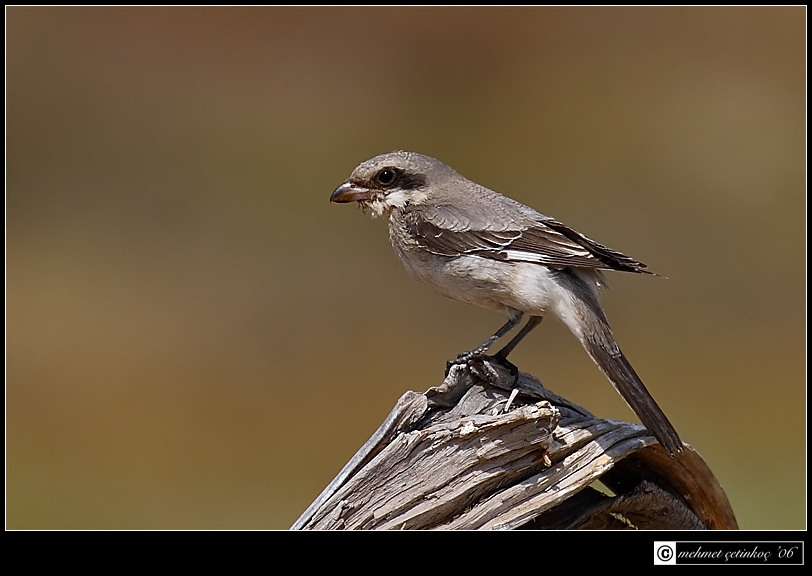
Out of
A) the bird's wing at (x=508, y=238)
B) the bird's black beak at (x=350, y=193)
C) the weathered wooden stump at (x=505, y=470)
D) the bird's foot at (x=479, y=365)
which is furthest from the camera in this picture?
the bird's black beak at (x=350, y=193)

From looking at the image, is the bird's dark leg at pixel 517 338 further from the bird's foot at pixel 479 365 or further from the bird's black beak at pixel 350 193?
the bird's black beak at pixel 350 193

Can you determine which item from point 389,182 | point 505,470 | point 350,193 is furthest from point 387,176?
point 505,470

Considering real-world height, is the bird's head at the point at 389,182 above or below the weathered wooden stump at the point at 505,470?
above

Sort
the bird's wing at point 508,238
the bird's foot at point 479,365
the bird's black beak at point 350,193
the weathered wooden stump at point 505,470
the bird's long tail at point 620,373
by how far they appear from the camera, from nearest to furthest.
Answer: the weathered wooden stump at point 505,470 → the bird's long tail at point 620,373 → the bird's foot at point 479,365 → the bird's wing at point 508,238 → the bird's black beak at point 350,193

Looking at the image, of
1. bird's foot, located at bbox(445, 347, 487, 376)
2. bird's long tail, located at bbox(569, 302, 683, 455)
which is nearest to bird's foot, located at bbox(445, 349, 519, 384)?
bird's foot, located at bbox(445, 347, 487, 376)

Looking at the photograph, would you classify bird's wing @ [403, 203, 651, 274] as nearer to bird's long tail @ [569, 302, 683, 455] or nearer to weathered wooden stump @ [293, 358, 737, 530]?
bird's long tail @ [569, 302, 683, 455]

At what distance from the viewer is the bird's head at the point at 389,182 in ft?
15.0

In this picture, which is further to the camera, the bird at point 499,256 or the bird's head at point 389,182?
the bird's head at point 389,182

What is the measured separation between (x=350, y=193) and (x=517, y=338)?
1.06 m

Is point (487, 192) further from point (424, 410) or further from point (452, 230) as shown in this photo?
point (424, 410)

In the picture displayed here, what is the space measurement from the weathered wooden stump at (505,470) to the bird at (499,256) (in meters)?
0.18

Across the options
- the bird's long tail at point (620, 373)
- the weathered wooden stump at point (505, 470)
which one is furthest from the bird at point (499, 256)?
the weathered wooden stump at point (505, 470)

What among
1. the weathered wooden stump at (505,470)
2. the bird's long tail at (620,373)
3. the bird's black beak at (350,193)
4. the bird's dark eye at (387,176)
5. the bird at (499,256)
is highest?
the bird's dark eye at (387,176)
